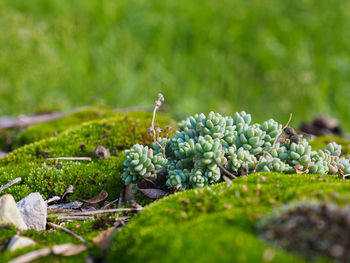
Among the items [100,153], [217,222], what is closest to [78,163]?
[100,153]

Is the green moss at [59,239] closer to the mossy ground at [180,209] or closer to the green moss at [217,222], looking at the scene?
the mossy ground at [180,209]

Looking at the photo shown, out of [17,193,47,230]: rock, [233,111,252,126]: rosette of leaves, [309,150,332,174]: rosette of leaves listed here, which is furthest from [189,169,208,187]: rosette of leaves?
[17,193,47,230]: rock

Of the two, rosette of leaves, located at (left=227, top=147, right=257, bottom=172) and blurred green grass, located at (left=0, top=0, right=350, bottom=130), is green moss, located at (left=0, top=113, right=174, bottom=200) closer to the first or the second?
rosette of leaves, located at (left=227, top=147, right=257, bottom=172)

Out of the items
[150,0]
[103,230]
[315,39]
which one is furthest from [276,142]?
[150,0]

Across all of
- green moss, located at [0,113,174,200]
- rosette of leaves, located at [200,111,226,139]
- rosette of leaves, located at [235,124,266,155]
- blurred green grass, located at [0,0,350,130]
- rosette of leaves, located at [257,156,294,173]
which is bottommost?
green moss, located at [0,113,174,200]

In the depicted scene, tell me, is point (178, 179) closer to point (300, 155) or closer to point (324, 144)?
point (300, 155)
